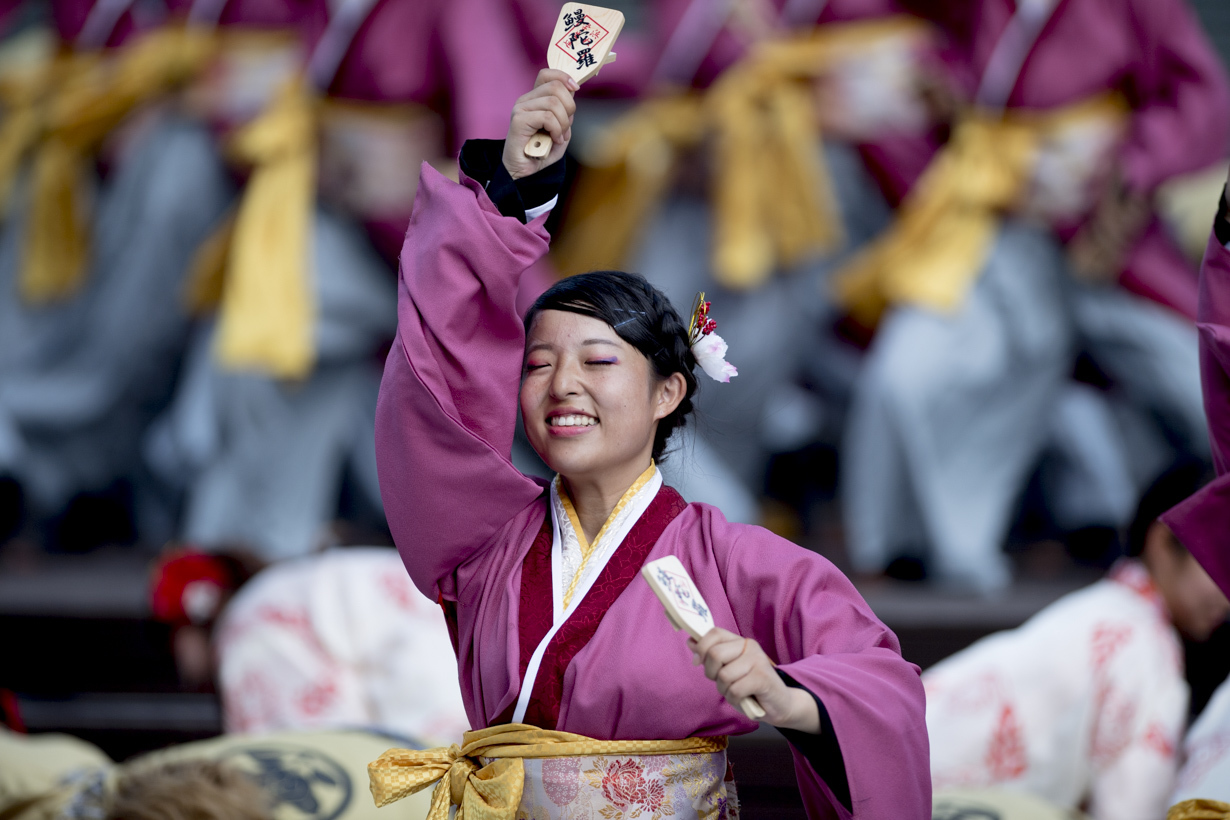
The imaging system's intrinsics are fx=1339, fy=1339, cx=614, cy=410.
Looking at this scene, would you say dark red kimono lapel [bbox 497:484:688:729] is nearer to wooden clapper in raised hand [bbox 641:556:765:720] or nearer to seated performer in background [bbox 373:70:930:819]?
seated performer in background [bbox 373:70:930:819]

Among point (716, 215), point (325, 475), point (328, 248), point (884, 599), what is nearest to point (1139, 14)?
point (716, 215)

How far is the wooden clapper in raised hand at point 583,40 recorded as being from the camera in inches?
61.5

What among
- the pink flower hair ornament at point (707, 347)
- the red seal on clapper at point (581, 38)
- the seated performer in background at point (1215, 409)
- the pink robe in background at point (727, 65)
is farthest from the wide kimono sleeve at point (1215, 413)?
the pink robe in background at point (727, 65)

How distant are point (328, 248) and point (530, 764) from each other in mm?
3058

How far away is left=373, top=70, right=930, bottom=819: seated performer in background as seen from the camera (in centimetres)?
146

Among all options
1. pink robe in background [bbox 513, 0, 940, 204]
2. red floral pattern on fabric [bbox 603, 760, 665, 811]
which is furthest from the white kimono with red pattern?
pink robe in background [bbox 513, 0, 940, 204]

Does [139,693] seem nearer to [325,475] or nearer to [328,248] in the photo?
[325,475]

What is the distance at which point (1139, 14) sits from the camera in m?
4.01

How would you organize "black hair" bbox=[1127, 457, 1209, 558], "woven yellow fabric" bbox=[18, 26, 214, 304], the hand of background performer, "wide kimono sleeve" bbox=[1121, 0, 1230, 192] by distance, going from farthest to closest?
1. "woven yellow fabric" bbox=[18, 26, 214, 304]
2. "wide kimono sleeve" bbox=[1121, 0, 1230, 192]
3. "black hair" bbox=[1127, 457, 1209, 558]
4. the hand of background performer

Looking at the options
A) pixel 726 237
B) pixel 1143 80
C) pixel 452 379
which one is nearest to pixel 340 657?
pixel 452 379

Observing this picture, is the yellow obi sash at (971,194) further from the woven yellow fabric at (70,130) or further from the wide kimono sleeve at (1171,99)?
the woven yellow fabric at (70,130)

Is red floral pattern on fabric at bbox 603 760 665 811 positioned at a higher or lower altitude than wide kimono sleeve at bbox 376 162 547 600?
lower

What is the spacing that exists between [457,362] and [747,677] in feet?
1.68

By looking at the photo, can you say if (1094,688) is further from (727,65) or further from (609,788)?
(727,65)
